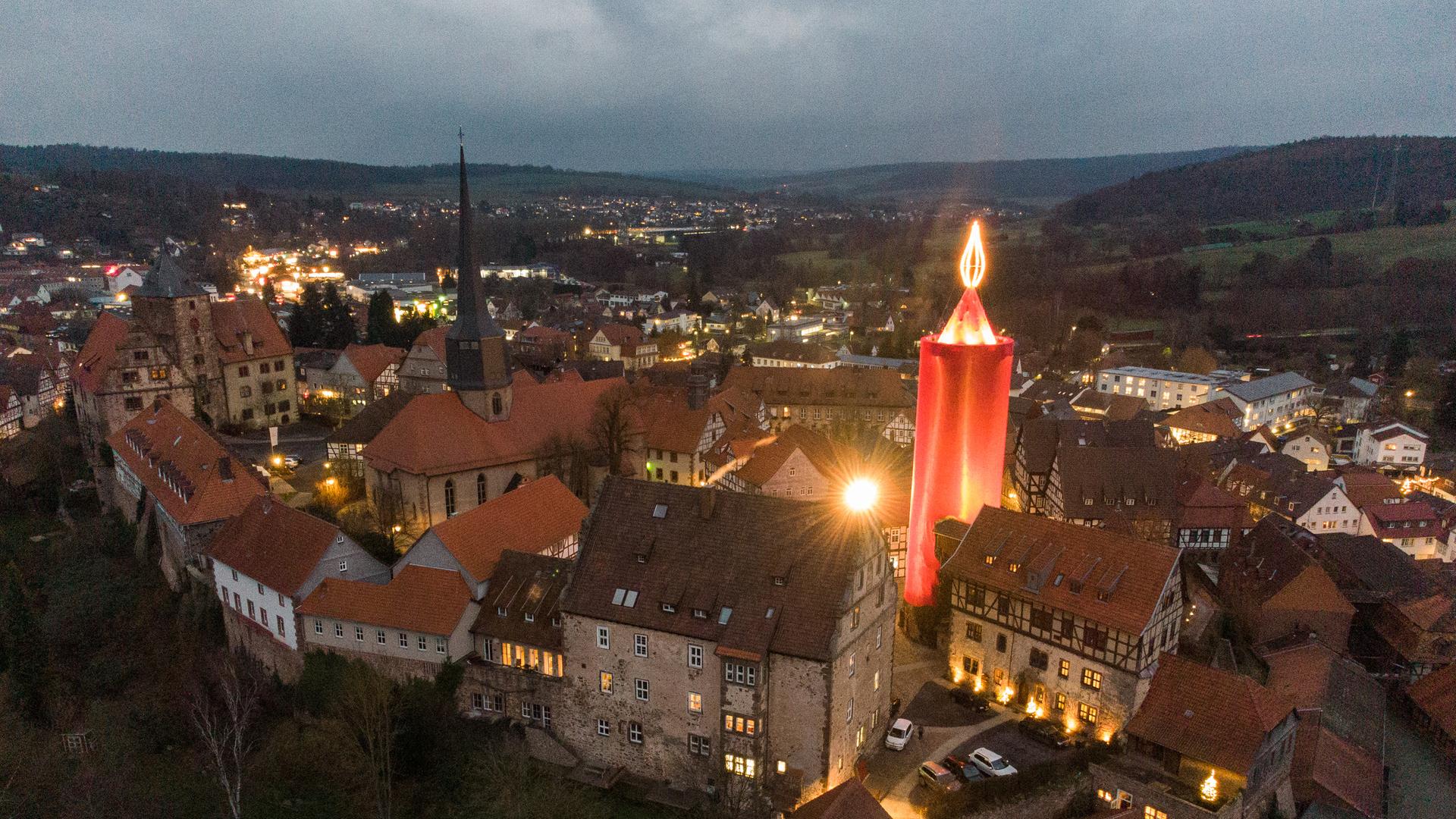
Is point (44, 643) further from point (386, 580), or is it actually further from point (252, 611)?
point (386, 580)

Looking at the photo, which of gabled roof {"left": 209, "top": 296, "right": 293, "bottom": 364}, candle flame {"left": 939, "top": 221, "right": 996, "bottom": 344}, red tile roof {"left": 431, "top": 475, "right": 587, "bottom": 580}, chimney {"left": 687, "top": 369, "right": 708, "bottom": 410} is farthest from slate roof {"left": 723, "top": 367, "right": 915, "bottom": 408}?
gabled roof {"left": 209, "top": 296, "right": 293, "bottom": 364}

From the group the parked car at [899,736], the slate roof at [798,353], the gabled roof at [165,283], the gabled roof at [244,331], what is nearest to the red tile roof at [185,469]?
the gabled roof at [165,283]

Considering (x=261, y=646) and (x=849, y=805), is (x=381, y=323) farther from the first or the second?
(x=849, y=805)

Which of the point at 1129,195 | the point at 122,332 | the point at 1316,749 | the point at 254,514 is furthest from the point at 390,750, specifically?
the point at 1129,195

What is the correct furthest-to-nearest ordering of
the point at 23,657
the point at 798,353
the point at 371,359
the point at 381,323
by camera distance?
the point at 798,353
the point at 381,323
the point at 371,359
the point at 23,657

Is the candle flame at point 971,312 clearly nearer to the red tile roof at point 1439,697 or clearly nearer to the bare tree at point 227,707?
the red tile roof at point 1439,697

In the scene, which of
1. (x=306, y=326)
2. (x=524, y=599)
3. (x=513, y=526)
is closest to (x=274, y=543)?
(x=513, y=526)

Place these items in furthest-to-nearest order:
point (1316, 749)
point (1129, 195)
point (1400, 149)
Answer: point (1129, 195) < point (1400, 149) < point (1316, 749)
